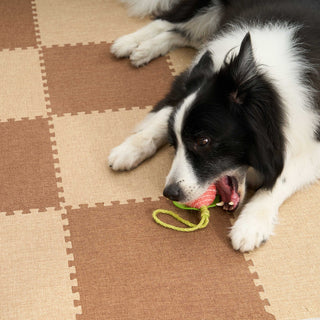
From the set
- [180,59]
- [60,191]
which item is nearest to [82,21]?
[180,59]

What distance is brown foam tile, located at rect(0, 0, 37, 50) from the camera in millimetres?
3688

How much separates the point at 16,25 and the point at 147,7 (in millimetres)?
926

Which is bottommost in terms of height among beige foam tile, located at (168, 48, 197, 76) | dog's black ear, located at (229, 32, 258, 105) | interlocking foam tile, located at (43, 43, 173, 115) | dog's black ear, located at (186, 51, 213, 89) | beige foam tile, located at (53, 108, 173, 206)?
beige foam tile, located at (53, 108, 173, 206)

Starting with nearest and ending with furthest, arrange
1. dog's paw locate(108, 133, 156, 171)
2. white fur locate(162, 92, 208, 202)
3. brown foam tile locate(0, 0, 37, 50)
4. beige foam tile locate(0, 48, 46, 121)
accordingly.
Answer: white fur locate(162, 92, 208, 202)
dog's paw locate(108, 133, 156, 171)
beige foam tile locate(0, 48, 46, 121)
brown foam tile locate(0, 0, 37, 50)

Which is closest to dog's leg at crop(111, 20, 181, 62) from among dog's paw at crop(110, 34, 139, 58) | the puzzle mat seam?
dog's paw at crop(110, 34, 139, 58)

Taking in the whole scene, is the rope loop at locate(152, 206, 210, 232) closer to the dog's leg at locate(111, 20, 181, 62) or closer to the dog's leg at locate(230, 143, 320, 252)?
the dog's leg at locate(230, 143, 320, 252)

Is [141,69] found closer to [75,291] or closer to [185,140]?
[185,140]

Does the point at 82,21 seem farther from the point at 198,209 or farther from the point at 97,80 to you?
the point at 198,209

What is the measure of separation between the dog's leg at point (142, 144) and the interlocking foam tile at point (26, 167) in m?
0.34

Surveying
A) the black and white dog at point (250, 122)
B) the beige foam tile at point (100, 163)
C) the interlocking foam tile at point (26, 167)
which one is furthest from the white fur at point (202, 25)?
the interlocking foam tile at point (26, 167)

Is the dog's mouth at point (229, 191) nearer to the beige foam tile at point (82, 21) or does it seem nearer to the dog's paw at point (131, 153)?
the dog's paw at point (131, 153)

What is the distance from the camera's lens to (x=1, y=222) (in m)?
2.57

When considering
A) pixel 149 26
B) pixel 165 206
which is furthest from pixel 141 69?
pixel 165 206

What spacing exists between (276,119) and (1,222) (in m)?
1.34
